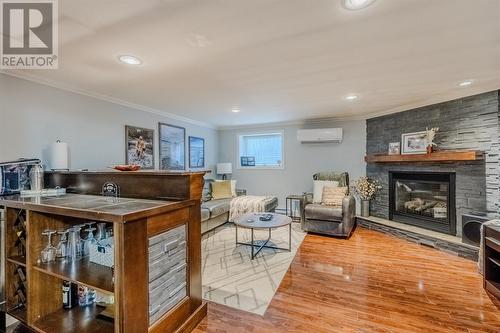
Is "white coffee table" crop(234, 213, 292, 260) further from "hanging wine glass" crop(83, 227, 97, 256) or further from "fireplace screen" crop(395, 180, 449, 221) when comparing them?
"fireplace screen" crop(395, 180, 449, 221)

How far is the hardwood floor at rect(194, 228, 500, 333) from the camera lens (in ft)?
6.11

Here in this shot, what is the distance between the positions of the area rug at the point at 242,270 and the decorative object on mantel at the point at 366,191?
1545 mm

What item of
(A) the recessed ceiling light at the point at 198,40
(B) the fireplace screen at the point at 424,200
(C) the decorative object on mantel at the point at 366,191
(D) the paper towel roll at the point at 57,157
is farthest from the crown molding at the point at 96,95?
(B) the fireplace screen at the point at 424,200

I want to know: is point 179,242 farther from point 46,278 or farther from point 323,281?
point 323,281

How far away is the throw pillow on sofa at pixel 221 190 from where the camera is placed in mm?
5227

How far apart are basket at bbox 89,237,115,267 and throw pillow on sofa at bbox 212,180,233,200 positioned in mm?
3486

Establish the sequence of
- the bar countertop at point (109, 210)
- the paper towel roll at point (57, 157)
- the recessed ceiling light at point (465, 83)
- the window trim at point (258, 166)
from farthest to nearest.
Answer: the window trim at point (258, 166) → the recessed ceiling light at point (465, 83) → the paper towel roll at point (57, 157) → the bar countertop at point (109, 210)

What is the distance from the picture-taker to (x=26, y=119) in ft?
8.52

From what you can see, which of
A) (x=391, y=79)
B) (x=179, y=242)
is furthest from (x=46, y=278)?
(x=391, y=79)

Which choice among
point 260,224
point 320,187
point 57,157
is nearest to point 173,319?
point 260,224

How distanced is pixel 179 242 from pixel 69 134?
7.85ft

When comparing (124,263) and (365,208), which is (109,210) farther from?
(365,208)

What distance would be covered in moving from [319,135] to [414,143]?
1.75 meters

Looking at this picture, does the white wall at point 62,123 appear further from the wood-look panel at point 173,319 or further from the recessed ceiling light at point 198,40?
the wood-look panel at point 173,319
